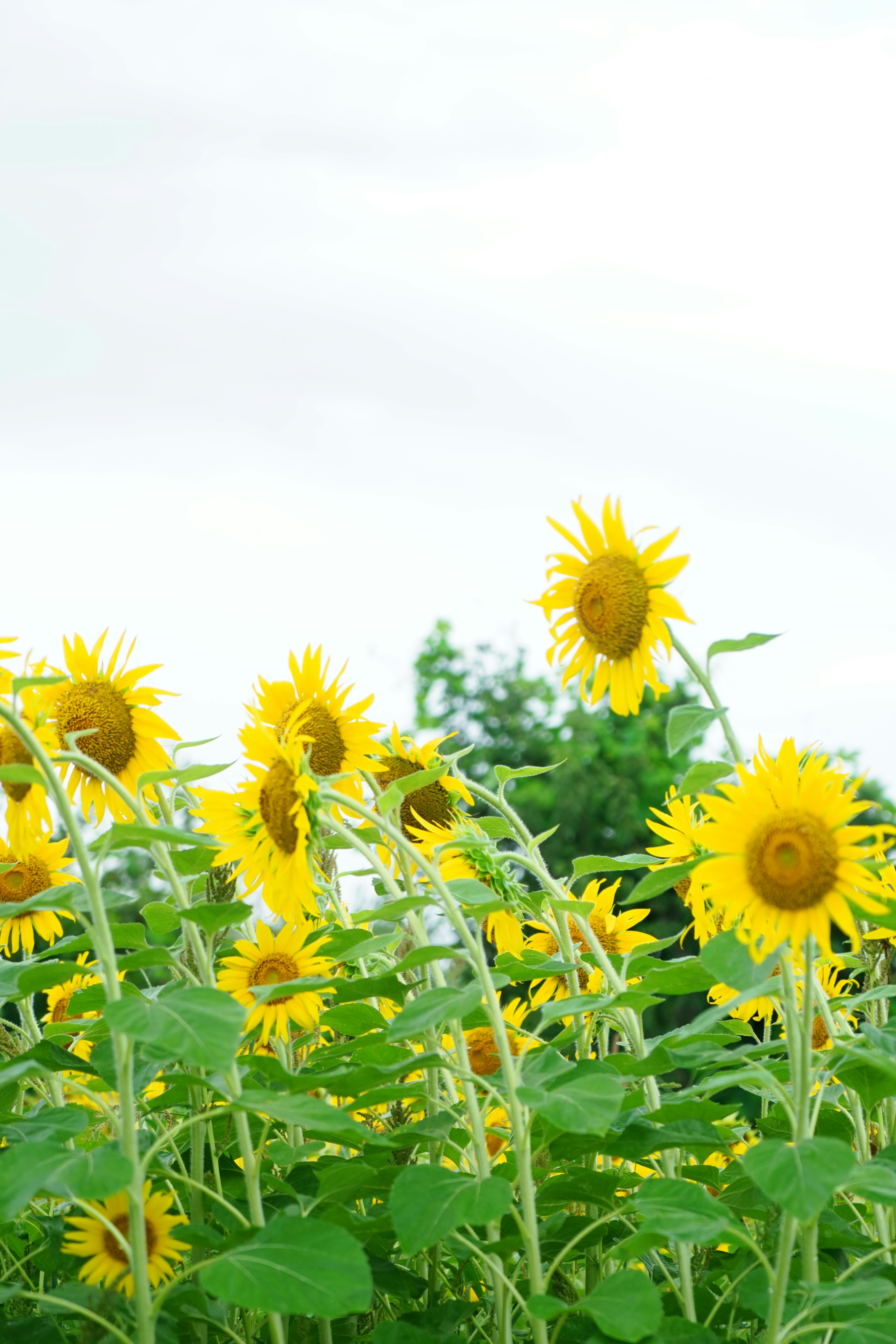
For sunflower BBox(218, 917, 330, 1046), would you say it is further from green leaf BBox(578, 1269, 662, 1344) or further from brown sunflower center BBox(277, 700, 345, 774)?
green leaf BBox(578, 1269, 662, 1344)

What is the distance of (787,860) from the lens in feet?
5.38

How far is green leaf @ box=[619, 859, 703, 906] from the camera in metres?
1.82

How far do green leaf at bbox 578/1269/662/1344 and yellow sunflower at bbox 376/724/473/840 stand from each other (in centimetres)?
102

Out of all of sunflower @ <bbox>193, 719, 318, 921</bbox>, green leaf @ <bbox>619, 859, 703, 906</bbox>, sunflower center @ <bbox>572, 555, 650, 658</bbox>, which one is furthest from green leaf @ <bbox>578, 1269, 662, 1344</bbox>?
sunflower center @ <bbox>572, 555, 650, 658</bbox>

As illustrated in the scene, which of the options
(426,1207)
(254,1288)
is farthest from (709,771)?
(254,1288)

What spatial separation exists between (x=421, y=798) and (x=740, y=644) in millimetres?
982

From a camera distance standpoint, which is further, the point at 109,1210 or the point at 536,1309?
the point at 109,1210

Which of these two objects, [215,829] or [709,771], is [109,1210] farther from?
[709,771]

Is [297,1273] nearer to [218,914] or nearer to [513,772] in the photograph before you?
[218,914]

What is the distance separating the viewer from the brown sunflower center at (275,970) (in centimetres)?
239

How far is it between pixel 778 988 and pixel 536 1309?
57 cm

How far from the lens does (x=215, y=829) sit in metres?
2.07

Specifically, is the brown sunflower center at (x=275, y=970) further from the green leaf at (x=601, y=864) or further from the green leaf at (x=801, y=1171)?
the green leaf at (x=801, y=1171)

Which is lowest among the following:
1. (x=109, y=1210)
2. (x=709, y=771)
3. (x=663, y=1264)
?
(x=663, y=1264)
